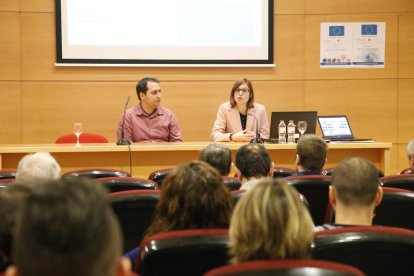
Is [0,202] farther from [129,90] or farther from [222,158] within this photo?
[129,90]

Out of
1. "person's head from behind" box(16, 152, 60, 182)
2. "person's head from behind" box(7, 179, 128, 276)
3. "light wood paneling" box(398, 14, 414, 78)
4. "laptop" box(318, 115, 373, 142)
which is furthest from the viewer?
"light wood paneling" box(398, 14, 414, 78)

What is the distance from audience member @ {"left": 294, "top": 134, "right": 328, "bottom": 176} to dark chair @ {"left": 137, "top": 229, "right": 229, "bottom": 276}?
1970mm

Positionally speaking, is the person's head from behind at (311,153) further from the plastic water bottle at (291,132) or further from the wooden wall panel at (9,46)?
the wooden wall panel at (9,46)

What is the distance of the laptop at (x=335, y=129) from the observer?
610 cm

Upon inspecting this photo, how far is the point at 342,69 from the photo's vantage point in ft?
25.1

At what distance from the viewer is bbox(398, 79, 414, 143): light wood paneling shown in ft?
25.5

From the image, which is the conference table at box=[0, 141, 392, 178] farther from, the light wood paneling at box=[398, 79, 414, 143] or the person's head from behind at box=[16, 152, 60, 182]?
the person's head from behind at box=[16, 152, 60, 182]

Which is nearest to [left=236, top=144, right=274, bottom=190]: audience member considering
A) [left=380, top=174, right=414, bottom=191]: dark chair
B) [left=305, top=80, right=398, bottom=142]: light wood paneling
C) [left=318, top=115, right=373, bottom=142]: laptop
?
[left=380, top=174, right=414, bottom=191]: dark chair

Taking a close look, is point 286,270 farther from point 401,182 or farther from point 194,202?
point 401,182

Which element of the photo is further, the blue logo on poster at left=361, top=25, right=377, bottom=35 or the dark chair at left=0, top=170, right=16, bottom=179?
the blue logo on poster at left=361, top=25, right=377, bottom=35

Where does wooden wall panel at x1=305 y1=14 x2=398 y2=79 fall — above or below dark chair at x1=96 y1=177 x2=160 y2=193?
above

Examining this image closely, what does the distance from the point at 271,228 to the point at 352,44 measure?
647 cm

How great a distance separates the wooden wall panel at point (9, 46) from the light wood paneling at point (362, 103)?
139 inches

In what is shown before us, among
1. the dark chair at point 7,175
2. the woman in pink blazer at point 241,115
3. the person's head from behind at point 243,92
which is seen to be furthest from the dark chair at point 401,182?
the person's head from behind at point 243,92
